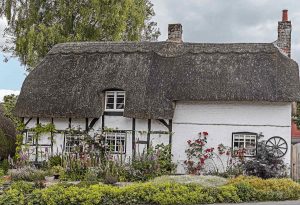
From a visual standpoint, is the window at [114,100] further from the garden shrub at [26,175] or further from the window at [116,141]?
the garden shrub at [26,175]

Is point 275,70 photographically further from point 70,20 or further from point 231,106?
point 70,20

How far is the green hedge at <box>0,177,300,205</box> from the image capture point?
12727 millimetres

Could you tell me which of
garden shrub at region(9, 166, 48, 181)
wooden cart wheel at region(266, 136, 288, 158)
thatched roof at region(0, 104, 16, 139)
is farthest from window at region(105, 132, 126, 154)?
thatched roof at region(0, 104, 16, 139)

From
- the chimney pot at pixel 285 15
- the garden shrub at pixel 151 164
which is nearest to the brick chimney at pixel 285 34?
the chimney pot at pixel 285 15

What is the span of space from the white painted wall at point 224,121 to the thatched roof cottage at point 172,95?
0.04 metres

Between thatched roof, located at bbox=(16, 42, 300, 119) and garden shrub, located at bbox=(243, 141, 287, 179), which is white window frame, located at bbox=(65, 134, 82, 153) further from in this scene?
garden shrub, located at bbox=(243, 141, 287, 179)

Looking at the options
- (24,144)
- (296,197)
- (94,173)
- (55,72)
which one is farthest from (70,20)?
(296,197)

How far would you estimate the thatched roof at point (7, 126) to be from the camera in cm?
2439

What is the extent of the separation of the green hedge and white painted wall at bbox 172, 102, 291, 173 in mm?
5442

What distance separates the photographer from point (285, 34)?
2184 cm

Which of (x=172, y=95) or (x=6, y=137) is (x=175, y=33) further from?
(x=6, y=137)

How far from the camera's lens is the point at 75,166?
17.4 m

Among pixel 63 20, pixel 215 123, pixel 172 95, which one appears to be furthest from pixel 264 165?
pixel 63 20

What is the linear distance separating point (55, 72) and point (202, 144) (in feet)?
24.9
